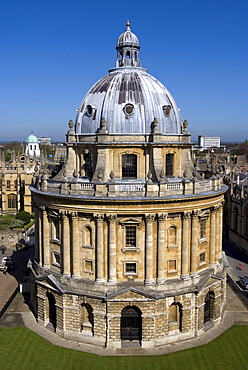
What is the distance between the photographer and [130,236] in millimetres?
33688

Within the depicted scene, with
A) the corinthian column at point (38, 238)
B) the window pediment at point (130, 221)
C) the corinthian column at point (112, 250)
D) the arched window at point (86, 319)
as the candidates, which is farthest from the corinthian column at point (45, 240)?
the window pediment at point (130, 221)

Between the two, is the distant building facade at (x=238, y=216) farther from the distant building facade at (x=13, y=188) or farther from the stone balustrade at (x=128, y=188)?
A: the distant building facade at (x=13, y=188)

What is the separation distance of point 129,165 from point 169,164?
14.6ft

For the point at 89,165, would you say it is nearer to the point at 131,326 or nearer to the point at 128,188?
the point at 128,188

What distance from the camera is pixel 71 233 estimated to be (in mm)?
34500

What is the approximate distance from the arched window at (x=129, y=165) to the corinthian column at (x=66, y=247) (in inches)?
284

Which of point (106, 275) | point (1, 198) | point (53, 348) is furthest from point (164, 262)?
point (1, 198)

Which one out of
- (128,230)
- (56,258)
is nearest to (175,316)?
(128,230)

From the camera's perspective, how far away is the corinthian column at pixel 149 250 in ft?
108

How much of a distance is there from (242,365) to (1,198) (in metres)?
68.6

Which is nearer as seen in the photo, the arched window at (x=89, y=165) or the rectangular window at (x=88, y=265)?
the rectangular window at (x=88, y=265)

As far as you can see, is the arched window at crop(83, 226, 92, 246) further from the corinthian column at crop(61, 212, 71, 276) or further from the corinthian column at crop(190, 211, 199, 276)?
the corinthian column at crop(190, 211, 199, 276)

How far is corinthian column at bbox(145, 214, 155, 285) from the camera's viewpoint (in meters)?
32.9

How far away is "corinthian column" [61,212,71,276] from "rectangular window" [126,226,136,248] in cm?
560
